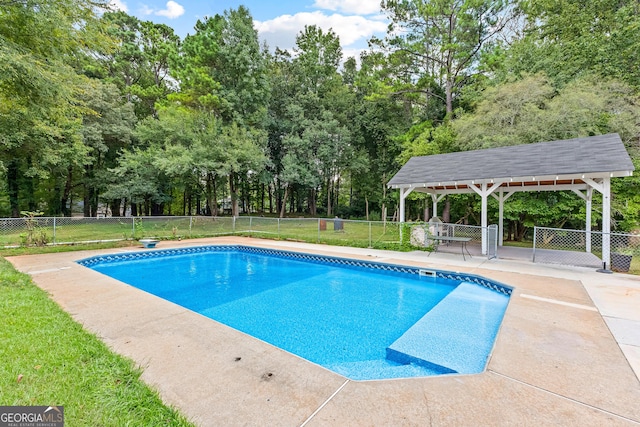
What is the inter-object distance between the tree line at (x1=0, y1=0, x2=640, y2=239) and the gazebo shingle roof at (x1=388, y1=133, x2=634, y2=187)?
2815 millimetres

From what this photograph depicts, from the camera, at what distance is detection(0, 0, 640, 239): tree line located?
729 centimetres

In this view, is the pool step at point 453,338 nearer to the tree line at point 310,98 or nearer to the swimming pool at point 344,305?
the swimming pool at point 344,305

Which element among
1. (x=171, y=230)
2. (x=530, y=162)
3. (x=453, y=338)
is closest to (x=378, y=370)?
(x=453, y=338)

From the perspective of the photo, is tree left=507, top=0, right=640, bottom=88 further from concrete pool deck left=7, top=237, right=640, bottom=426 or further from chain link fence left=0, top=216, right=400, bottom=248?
concrete pool deck left=7, top=237, right=640, bottom=426

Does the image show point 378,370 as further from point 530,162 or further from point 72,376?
point 530,162

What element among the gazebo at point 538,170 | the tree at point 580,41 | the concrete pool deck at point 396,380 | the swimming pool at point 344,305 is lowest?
the swimming pool at point 344,305

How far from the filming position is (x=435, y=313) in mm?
4184

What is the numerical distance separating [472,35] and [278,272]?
18.1 m

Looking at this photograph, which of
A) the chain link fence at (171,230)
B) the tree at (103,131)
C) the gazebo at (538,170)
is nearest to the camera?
the gazebo at (538,170)

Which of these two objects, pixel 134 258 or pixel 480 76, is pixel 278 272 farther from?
pixel 480 76

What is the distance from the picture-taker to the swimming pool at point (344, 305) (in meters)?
3.23

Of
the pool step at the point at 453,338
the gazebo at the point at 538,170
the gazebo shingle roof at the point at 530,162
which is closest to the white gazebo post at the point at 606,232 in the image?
the gazebo at the point at 538,170

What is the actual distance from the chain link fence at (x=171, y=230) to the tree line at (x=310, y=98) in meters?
3.23

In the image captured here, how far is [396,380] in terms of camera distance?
2.29m
